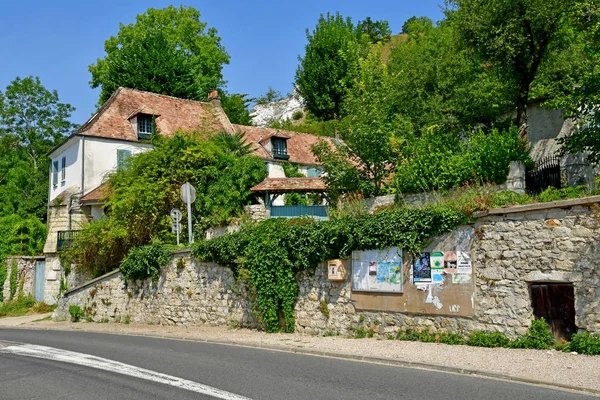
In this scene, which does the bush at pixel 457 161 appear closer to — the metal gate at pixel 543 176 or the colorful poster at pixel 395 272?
the metal gate at pixel 543 176

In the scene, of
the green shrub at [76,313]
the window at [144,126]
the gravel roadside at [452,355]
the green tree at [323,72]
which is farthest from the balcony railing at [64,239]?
the green tree at [323,72]

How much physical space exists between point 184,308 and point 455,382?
39.4ft

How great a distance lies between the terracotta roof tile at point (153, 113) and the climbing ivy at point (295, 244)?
51.8 ft

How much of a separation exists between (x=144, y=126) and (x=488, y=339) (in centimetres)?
2690

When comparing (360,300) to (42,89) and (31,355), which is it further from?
(42,89)

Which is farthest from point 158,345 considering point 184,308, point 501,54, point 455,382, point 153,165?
point 501,54

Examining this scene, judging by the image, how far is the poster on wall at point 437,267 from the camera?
40.1ft

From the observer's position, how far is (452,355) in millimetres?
10531

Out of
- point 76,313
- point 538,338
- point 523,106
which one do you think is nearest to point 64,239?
point 76,313

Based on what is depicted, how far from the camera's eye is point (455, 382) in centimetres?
860

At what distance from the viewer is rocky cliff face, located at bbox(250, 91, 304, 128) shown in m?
79.6

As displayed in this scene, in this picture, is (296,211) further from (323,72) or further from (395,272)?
(323,72)

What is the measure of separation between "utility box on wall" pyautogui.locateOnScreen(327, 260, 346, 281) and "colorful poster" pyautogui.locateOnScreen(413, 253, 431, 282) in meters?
2.00

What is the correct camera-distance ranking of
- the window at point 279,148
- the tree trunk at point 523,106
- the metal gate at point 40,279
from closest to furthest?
the tree trunk at point 523,106 → the metal gate at point 40,279 → the window at point 279,148
